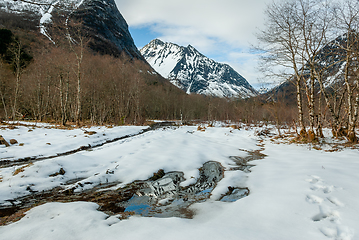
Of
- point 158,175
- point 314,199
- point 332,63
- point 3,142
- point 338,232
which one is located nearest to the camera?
point 338,232

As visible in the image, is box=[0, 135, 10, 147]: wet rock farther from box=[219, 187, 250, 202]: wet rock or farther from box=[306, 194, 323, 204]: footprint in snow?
box=[306, 194, 323, 204]: footprint in snow

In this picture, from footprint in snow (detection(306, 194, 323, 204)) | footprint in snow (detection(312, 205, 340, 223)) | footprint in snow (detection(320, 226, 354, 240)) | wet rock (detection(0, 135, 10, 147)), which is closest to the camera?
footprint in snow (detection(320, 226, 354, 240))

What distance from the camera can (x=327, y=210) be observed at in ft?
8.68

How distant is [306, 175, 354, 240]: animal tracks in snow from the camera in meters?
2.14

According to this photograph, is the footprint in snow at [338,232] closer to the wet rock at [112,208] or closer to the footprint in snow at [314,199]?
the footprint in snow at [314,199]

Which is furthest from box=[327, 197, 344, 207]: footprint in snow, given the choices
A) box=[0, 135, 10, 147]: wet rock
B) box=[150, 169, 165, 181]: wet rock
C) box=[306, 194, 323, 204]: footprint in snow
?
box=[0, 135, 10, 147]: wet rock

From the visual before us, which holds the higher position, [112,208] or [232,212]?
[232,212]

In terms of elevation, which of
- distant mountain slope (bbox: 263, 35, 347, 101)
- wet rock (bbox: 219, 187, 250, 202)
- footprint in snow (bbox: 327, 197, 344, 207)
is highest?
distant mountain slope (bbox: 263, 35, 347, 101)

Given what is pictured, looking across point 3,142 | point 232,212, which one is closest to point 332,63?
point 232,212

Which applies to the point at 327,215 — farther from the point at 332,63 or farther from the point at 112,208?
the point at 332,63

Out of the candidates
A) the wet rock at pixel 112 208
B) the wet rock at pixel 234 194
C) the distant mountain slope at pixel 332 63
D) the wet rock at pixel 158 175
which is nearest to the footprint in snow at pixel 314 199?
the wet rock at pixel 234 194

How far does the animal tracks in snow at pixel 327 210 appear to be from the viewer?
2.14 m

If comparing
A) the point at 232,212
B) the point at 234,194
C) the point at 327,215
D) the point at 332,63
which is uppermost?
the point at 332,63

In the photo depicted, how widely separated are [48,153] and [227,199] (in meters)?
8.22
